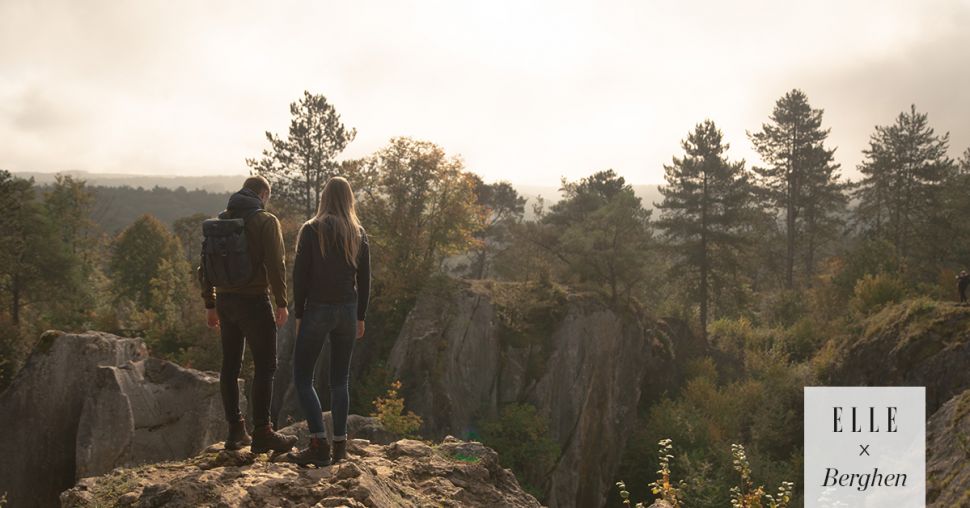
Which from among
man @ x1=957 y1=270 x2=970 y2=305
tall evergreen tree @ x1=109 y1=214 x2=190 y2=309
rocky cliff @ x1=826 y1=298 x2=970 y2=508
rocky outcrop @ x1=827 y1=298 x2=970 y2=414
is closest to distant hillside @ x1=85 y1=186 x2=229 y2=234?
tall evergreen tree @ x1=109 y1=214 x2=190 y2=309

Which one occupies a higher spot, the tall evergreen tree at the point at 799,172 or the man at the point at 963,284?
the tall evergreen tree at the point at 799,172

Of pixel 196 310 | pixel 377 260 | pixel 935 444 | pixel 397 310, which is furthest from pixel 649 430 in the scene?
pixel 196 310

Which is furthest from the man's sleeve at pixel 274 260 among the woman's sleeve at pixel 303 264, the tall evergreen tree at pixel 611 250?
the tall evergreen tree at pixel 611 250

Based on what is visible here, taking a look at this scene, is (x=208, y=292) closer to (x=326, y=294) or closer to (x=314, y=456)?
(x=326, y=294)

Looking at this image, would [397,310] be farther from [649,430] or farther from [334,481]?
[334,481]

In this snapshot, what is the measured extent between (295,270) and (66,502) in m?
2.59

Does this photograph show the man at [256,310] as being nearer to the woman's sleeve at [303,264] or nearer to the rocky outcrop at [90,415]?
the woman's sleeve at [303,264]

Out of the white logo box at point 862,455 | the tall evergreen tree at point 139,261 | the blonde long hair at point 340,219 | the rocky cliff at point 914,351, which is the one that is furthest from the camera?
the tall evergreen tree at point 139,261

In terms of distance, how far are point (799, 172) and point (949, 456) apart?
42137mm

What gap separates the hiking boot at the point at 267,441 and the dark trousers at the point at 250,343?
0.23ft

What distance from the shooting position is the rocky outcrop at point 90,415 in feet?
34.7

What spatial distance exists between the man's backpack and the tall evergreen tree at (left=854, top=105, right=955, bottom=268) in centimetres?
4647

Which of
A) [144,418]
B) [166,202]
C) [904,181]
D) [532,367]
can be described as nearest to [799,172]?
[904,181]

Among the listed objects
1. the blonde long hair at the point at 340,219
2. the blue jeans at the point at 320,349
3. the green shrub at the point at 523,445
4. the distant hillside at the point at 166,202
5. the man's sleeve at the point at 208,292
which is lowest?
the green shrub at the point at 523,445
